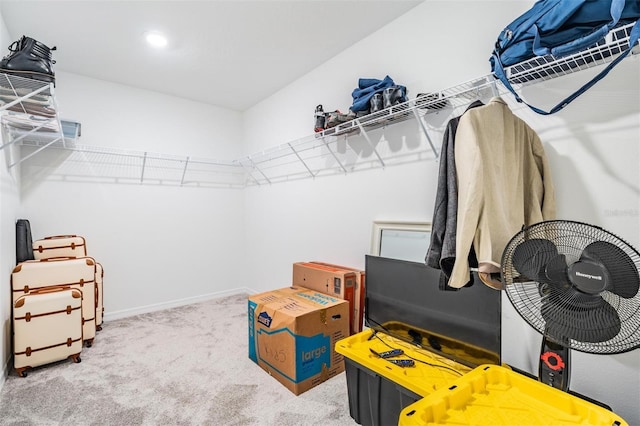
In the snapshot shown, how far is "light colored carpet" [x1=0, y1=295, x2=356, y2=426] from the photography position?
167 centimetres

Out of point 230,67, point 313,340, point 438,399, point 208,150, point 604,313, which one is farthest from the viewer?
point 208,150

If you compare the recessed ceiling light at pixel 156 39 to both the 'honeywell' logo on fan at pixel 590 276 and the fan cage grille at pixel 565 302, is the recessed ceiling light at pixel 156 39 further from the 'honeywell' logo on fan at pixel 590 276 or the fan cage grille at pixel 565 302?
the 'honeywell' logo on fan at pixel 590 276

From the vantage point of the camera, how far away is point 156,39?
243 centimetres

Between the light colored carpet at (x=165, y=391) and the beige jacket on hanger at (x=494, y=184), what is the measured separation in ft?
3.83

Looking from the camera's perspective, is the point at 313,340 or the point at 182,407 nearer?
the point at 182,407

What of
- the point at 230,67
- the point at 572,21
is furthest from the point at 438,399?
the point at 230,67

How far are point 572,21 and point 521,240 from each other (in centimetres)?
81

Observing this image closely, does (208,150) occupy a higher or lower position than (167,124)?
lower

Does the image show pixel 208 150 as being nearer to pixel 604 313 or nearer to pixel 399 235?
pixel 399 235

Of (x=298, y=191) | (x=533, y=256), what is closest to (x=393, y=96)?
(x=533, y=256)

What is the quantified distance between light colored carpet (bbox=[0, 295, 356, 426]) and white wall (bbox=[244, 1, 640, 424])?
1.04 metres

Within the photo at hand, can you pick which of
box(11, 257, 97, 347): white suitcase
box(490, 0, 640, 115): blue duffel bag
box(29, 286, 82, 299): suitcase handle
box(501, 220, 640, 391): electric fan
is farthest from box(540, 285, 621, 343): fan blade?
box(11, 257, 97, 347): white suitcase

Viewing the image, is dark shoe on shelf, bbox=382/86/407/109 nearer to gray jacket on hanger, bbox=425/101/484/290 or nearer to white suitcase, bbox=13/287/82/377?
gray jacket on hanger, bbox=425/101/484/290

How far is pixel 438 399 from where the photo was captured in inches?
39.6
